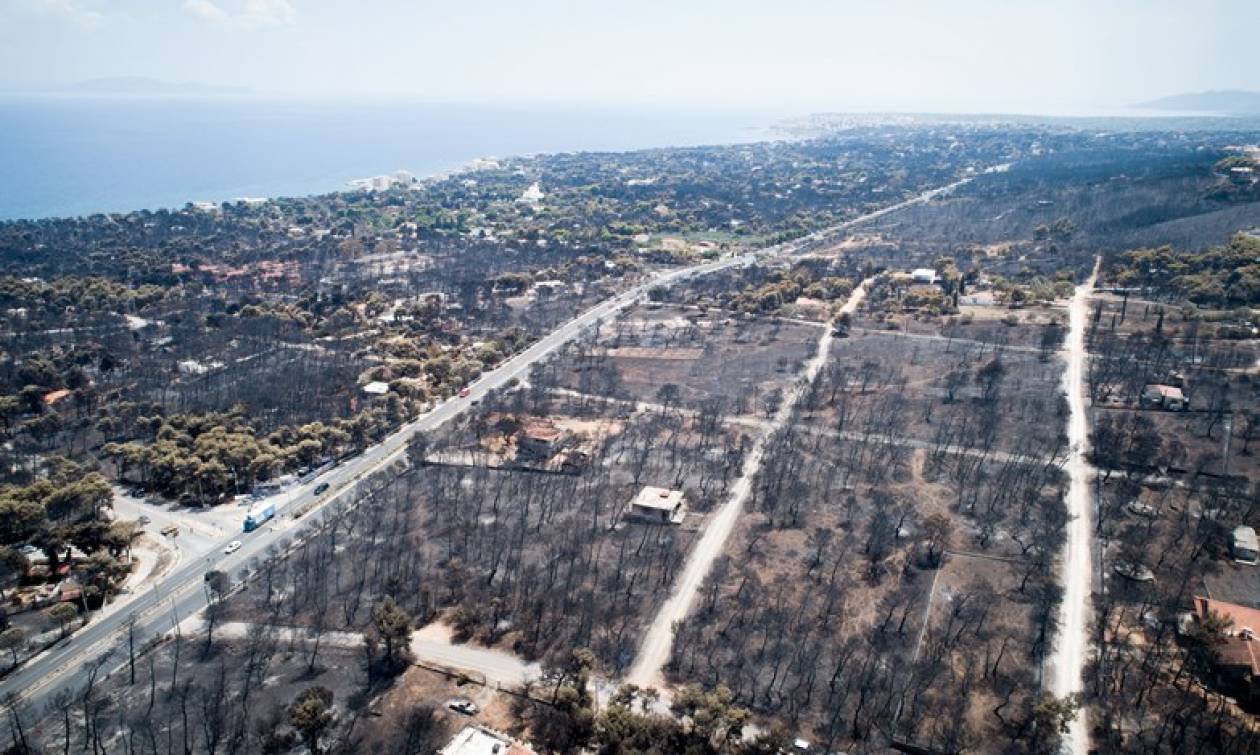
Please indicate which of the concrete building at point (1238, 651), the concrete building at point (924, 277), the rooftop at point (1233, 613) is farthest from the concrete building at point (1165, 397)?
the concrete building at point (924, 277)

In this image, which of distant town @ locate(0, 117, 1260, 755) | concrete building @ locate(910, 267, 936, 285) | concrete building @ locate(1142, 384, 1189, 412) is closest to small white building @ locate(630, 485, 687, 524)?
distant town @ locate(0, 117, 1260, 755)

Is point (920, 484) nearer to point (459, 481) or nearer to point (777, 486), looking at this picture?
point (777, 486)

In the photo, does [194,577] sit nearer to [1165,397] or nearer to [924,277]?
[1165,397]

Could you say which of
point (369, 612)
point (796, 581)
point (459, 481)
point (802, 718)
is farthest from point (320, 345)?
point (802, 718)

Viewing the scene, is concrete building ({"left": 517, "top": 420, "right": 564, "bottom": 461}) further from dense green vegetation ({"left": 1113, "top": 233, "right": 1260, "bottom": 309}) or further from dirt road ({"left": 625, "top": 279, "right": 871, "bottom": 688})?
dense green vegetation ({"left": 1113, "top": 233, "right": 1260, "bottom": 309})

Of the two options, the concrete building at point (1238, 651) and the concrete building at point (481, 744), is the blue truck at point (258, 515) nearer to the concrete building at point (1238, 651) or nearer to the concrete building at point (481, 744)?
the concrete building at point (481, 744)
